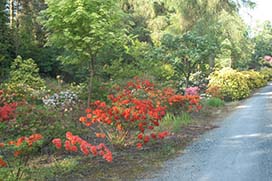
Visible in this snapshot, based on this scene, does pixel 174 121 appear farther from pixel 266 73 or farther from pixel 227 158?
pixel 266 73

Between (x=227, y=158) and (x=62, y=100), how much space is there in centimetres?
595

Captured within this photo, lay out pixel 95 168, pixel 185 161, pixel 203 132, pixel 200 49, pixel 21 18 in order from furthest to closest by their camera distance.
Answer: pixel 21 18 → pixel 200 49 → pixel 203 132 → pixel 185 161 → pixel 95 168

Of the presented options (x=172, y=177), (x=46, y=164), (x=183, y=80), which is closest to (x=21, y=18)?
(x=183, y=80)

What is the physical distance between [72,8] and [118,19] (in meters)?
1.27

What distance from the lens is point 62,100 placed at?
10.3 metres

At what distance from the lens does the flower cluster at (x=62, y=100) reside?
984 cm

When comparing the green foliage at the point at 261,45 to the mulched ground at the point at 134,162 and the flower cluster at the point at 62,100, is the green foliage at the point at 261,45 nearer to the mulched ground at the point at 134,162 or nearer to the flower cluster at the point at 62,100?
the flower cluster at the point at 62,100

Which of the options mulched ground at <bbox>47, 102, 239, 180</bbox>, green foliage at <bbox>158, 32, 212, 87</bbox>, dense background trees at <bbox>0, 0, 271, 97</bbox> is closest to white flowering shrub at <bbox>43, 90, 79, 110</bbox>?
dense background trees at <bbox>0, 0, 271, 97</bbox>

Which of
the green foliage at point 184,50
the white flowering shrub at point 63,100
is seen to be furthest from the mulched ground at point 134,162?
the green foliage at point 184,50

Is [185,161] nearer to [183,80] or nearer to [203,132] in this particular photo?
[203,132]

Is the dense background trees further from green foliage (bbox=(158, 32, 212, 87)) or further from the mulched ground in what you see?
the mulched ground

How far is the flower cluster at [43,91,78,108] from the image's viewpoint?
9.84 meters

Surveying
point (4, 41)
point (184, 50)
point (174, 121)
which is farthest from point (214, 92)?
point (4, 41)

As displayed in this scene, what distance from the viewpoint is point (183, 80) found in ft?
49.9
